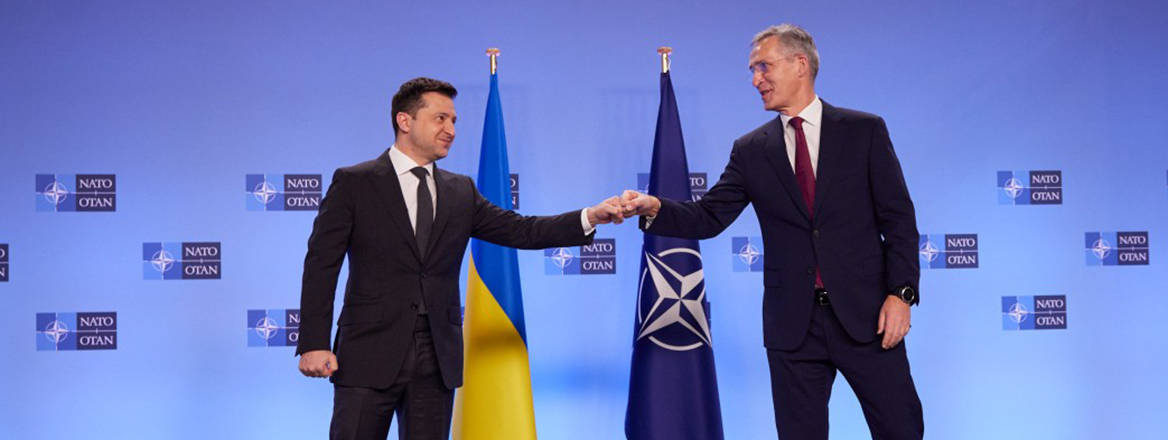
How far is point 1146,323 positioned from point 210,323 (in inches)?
189

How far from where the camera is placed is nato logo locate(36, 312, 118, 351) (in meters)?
4.29

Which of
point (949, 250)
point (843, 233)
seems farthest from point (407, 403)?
point (949, 250)

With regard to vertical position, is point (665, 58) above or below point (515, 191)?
above

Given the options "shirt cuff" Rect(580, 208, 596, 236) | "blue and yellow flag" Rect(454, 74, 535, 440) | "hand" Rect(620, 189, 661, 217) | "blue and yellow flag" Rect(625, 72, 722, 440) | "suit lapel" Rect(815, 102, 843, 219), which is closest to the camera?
"suit lapel" Rect(815, 102, 843, 219)

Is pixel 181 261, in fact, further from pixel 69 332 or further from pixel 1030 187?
pixel 1030 187

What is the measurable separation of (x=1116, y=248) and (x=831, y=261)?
116 inches

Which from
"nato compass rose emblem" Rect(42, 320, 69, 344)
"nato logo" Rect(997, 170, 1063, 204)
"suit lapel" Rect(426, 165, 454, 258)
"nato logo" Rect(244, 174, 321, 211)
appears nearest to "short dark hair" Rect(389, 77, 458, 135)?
"suit lapel" Rect(426, 165, 454, 258)

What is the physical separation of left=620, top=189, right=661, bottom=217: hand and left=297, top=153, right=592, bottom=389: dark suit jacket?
0.62m

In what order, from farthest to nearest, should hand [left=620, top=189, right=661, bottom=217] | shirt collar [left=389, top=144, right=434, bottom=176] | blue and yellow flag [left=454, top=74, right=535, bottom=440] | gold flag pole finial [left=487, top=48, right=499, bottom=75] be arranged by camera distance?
1. gold flag pole finial [left=487, top=48, right=499, bottom=75]
2. blue and yellow flag [left=454, top=74, right=535, bottom=440]
3. hand [left=620, top=189, right=661, bottom=217]
4. shirt collar [left=389, top=144, right=434, bottom=176]

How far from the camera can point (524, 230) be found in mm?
3238

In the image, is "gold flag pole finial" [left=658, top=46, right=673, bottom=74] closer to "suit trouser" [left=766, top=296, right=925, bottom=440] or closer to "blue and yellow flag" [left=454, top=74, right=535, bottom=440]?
"blue and yellow flag" [left=454, top=74, right=535, bottom=440]

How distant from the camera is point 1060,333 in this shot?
474 cm

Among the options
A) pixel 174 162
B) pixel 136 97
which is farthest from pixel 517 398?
pixel 136 97

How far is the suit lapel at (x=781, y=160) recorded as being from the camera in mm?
2785
